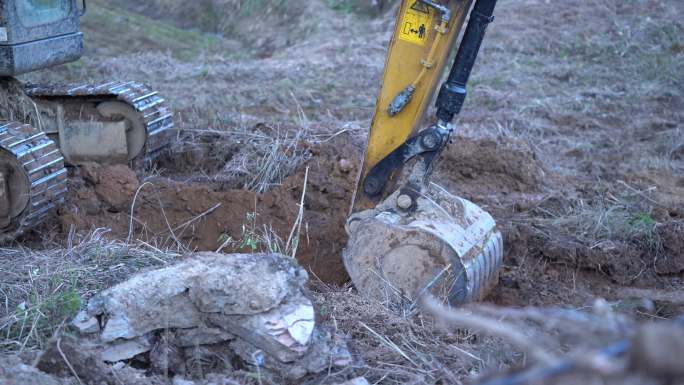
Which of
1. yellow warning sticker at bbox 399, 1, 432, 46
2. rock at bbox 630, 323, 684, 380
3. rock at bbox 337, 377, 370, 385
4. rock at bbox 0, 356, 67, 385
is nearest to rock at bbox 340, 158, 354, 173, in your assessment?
yellow warning sticker at bbox 399, 1, 432, 46

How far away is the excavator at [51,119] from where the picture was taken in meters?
4.89

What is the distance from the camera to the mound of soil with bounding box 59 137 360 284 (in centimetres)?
489

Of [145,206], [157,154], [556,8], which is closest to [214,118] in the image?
[157,154]

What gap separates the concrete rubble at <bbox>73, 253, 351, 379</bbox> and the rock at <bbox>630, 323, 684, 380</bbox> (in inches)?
75.9

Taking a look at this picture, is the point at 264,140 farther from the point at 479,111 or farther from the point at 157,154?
the point at 479,111

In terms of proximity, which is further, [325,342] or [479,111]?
[479,111]

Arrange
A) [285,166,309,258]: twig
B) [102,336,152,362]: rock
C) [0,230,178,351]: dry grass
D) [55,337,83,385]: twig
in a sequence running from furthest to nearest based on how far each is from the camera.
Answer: [285,166,309,258]: twig → [0,230,178,351]: dry grass → [102,336,152,362]: rock → [55,337,83,385]: twig

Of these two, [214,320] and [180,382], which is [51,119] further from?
[180,382]

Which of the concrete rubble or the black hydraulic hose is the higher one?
the black hydraulic hose

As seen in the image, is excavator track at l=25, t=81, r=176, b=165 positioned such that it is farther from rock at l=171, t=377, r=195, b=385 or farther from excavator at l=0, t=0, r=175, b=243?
rock at l=171, t=377, r=195, b=385

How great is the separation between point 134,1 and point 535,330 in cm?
1343

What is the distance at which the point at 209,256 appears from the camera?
3.40 meters

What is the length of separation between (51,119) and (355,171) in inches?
86.8

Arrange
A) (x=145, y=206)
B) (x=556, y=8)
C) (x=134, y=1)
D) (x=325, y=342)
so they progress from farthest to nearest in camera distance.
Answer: (x=134, y=1), (x=556, y=8), (x=145, y=206), (x=325, y=342)
